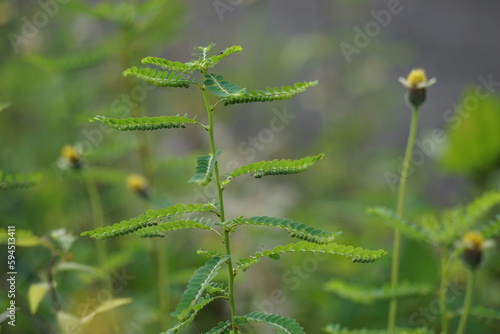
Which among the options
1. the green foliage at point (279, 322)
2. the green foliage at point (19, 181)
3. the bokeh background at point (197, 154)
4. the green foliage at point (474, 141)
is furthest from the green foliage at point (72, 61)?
the green foliage at point (474, 141)

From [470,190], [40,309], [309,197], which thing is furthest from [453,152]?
[40,309]

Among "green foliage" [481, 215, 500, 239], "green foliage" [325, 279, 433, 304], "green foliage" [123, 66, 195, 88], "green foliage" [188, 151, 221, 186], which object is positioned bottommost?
"green foliage" [325, 279, 433, 304]

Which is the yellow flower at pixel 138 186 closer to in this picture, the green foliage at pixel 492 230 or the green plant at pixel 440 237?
the green plant at pixel 440 237
